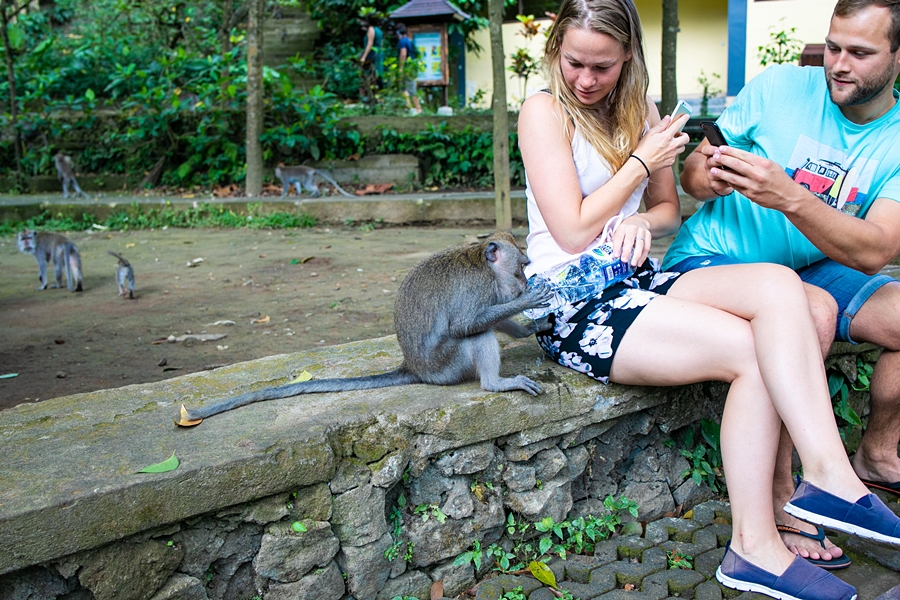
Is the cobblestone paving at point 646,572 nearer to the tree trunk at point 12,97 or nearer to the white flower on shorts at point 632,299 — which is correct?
the white flower on shorts at point 632,299

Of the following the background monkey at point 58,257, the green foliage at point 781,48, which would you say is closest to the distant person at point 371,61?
the green foliage at point 781,48

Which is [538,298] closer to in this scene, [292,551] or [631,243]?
[631,243]

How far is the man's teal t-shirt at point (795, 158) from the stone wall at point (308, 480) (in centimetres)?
50

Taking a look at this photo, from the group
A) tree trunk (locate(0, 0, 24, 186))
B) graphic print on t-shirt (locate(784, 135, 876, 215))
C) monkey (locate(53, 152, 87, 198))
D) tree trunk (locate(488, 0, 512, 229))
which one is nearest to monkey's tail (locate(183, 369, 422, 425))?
graphic print on t-shirt (locate(784, 135, 876, 215))

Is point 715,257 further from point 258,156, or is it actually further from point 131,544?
point 258,156

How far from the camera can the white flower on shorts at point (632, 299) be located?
2.12 m

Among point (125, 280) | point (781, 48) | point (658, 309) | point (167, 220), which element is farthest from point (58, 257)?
point (781, 48)

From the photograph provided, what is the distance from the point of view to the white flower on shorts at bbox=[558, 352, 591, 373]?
2201mm

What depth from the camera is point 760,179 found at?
197 centimetres

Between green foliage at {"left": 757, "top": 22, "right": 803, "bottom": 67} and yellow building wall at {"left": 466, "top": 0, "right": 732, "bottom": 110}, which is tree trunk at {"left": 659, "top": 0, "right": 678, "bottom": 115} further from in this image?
yellow building wall at {"left": 466, "top": 0, "right": 732, "bottom": 110}

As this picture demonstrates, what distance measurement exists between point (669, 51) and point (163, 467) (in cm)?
571

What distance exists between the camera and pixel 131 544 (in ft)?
5.29

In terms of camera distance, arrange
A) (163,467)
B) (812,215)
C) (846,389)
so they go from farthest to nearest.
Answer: (846,389)
(812,215)
(163,467)

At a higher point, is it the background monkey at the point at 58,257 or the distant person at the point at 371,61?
the distant person at the point at 371,61
